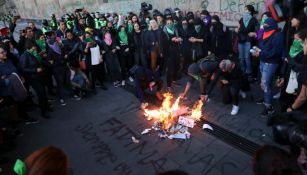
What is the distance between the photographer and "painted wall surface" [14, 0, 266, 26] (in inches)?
375

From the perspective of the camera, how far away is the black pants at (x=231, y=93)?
6699mm

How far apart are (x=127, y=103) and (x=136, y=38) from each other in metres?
2.41

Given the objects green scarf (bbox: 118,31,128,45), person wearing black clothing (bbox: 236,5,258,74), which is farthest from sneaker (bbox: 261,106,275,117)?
green scarf (bbox: 118,31,128,45)

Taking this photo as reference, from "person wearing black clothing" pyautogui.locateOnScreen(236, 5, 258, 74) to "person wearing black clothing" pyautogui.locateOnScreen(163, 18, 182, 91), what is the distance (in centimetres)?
191

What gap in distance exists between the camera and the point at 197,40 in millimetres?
8750

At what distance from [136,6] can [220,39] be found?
8.20 meters

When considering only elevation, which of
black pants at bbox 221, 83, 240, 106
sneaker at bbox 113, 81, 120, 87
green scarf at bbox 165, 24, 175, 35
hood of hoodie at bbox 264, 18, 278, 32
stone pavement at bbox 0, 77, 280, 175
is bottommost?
stone pavement at bbox 0, 77, 280, 175

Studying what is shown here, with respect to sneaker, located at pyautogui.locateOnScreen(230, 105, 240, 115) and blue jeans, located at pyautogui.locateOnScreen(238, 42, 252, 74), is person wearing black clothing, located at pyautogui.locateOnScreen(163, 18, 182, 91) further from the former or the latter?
sneaker, located at pyautogui.locateOnScreen(230, 105, 240, 115)

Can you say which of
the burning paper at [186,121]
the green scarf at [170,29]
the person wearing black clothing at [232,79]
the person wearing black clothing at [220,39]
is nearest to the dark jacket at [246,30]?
the person wearing black clothing at [220,39]

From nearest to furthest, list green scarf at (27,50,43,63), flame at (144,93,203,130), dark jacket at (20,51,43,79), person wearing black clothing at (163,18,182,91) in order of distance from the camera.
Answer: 1. flame at (144,93,203,130)
2. dark jacket at (20,51,43,79)
3. green scarf at (27,50,43,63)
4. person wearing black clothing at (163,18,182,91)

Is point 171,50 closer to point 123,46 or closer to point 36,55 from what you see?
point 123,46

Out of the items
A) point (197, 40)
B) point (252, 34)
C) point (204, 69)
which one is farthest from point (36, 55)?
point (252, 34)

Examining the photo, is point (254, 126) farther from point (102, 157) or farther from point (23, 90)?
point (23, 90)

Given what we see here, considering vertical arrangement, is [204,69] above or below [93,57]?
below
